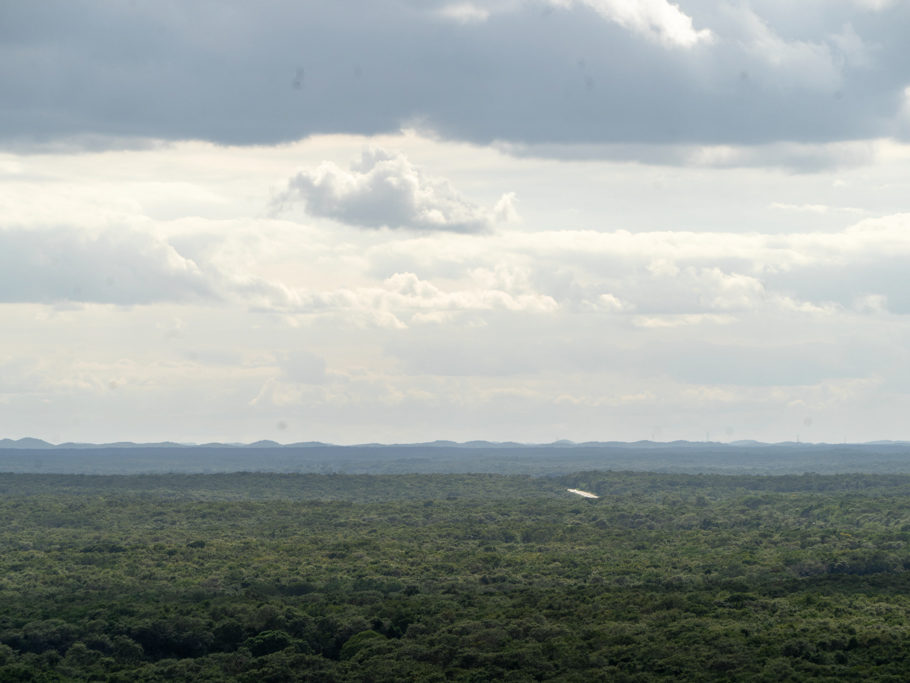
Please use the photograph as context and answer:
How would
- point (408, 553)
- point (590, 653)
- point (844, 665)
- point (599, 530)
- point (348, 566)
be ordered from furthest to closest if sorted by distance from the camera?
point (599, 530)
point (408, 553)
point (348, 566)
point (590, 653)
point (844, 665)

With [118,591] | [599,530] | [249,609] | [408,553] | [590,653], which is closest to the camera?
[590,653]

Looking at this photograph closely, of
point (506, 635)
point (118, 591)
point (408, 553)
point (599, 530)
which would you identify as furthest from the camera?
point (599, 530)

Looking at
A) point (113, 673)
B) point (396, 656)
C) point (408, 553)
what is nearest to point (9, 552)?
point (408, 553)

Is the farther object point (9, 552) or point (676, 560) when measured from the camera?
point (9, 552)

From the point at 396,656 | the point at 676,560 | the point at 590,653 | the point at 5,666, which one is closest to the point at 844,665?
the point at 590,653

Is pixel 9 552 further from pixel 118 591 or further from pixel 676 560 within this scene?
pixel 676 560

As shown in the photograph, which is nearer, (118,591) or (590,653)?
(590,653)

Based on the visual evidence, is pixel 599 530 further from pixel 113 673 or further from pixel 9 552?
pixel 113 673

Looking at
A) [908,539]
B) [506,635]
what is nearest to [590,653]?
[506,635]

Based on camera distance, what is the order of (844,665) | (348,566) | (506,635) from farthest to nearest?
(348,566) → (506,635) → (844,665)
